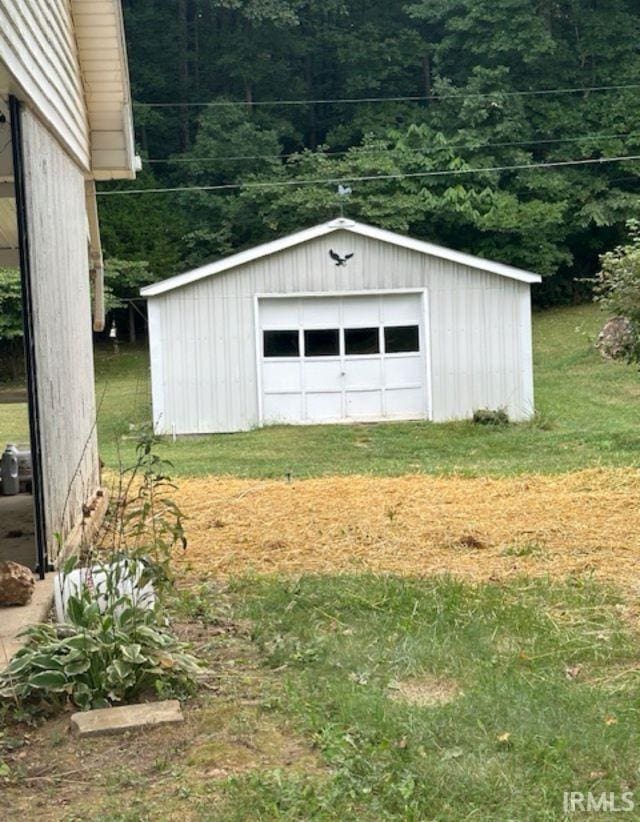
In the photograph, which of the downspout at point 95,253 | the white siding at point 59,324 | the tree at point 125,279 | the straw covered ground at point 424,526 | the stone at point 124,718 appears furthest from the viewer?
the tree at point 125,279

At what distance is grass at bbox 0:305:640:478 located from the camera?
11.4 metres

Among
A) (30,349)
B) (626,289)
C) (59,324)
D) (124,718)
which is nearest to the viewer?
(124,718)

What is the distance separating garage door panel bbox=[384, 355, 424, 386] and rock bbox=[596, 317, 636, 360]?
296 cm

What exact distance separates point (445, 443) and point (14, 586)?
993 cm

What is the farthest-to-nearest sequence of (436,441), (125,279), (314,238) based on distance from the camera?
1. (125,279)
2. (314,238)
3. (436,441)

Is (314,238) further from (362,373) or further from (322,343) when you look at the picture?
(362,373)

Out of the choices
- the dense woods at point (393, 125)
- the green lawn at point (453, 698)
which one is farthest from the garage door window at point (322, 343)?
the dense woods at point (393, 125)

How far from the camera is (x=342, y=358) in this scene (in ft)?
54.3

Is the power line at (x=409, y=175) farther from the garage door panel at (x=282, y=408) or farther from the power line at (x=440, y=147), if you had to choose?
the garage door panel at (x=282, y=408)

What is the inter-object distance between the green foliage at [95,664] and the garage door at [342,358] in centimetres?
1228

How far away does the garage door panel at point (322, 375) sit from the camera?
650 inches

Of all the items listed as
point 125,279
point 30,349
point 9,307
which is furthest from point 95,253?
point 125,279

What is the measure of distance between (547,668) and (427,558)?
7.21 ft

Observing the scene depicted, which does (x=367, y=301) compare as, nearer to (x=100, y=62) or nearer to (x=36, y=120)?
(x=100, y=62)
